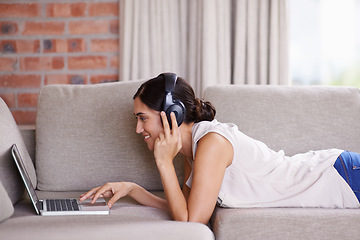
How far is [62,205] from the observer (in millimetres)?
1558

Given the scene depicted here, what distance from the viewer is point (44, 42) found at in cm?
275

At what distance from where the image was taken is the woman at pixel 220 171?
4.91 ft

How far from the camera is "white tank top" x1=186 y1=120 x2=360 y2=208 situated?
1592 millimetres

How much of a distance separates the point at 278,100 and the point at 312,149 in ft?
0.82

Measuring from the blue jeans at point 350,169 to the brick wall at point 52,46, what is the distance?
150 cm

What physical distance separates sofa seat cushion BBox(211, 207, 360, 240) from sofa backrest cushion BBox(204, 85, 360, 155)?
54 cm

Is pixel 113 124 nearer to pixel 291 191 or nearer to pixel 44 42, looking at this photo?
pixel 291 191

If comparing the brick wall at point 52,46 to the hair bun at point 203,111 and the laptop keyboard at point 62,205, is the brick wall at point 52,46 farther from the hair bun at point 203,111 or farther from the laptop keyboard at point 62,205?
the laptop keyboard at point 62,205

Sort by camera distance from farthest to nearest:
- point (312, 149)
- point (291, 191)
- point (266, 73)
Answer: point (266, 73), point (312, 149), point (291, 191)

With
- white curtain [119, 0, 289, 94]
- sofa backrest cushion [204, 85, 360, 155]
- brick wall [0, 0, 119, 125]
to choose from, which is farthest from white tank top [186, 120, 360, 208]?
brick wall [0, 0, 119, 125]

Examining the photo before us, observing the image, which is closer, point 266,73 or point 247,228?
point 247,228

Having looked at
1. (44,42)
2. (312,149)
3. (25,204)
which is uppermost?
(44,42)

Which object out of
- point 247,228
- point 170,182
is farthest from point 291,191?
point 170,182

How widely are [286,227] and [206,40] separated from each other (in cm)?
141
